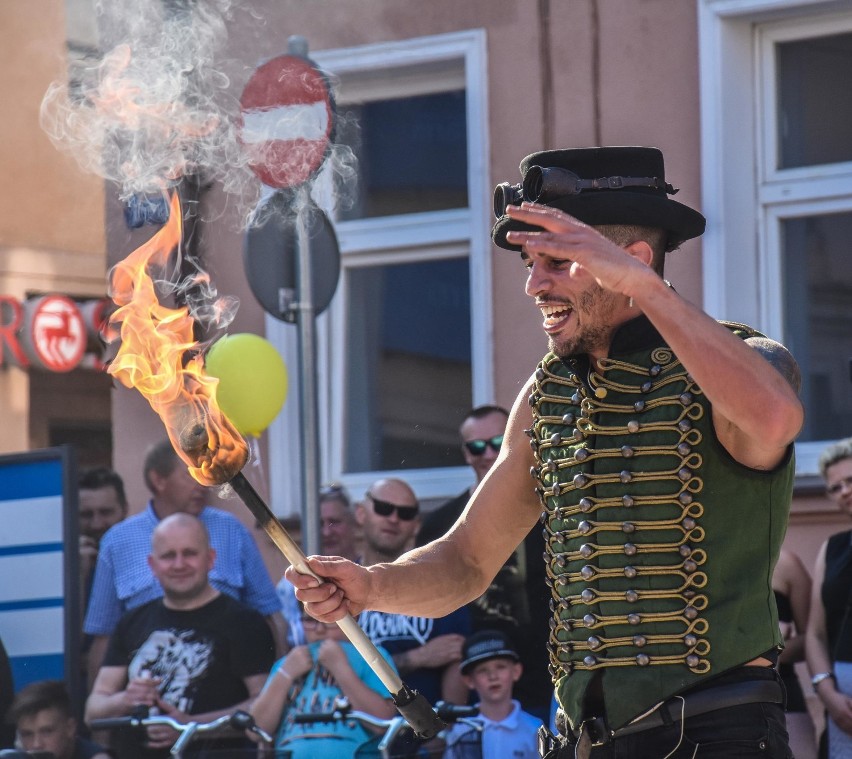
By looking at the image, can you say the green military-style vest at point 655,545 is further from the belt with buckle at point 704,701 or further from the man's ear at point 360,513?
the man's ear at point 360,513

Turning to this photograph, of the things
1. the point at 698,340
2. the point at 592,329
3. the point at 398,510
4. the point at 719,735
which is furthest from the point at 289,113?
the point at 719,735

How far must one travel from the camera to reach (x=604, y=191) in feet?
11.3

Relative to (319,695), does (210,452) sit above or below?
above

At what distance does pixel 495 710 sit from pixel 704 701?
3001 millimetres

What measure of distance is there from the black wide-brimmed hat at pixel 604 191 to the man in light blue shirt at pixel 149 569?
12.3 ft

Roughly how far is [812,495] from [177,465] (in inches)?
113

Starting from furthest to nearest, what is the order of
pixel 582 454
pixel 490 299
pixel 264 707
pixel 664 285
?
1. pixel 490 299
2. pixel 264 707
3. pixel 582 454
4. pixel 664 285

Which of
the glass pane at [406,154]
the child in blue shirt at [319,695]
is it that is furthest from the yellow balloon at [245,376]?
the glass pane at [406,154]

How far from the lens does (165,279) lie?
7.73m

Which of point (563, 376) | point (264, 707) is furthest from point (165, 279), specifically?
point (563, 376)

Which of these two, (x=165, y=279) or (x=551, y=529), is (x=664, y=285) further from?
(x=165, y=279)

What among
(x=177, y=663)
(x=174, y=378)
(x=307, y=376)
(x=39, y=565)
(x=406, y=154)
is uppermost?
(x=406, y=154)

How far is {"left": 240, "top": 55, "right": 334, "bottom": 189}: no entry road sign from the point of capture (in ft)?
20.2

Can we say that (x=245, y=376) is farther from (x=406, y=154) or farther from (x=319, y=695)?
(x=406, y=154)
